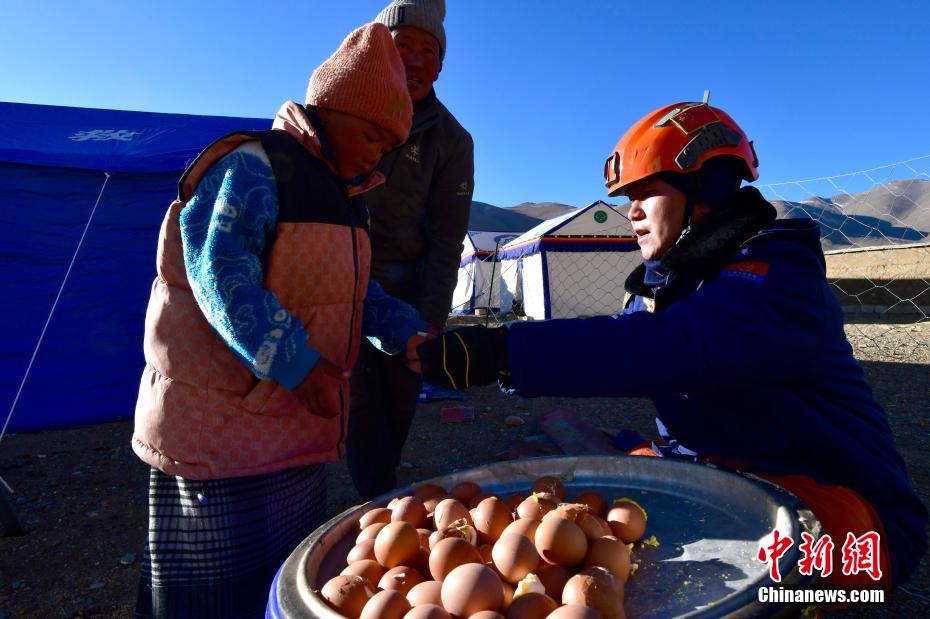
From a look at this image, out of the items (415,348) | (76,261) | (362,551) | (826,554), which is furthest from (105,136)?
(826,554)

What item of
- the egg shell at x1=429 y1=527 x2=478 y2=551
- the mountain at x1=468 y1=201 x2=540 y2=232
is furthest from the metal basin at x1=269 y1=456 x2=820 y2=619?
the mountain at x1=468 y1=201 x2=540 y2=232

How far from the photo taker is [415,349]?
1675 mm

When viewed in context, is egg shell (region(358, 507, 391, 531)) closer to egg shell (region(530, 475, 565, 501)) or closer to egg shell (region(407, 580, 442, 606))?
egg shell (region(407, 580, 442, 606))

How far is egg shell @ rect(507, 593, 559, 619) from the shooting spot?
97 cm

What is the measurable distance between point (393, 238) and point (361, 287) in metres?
1.06

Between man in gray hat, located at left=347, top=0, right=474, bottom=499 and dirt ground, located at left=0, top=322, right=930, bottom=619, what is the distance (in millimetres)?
1067

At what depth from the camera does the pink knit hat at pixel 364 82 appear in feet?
5.27

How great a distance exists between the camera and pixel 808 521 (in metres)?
1.08

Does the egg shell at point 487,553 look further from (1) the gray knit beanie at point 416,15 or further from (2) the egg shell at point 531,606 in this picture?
(1) the gray knit beanie at point 416,15

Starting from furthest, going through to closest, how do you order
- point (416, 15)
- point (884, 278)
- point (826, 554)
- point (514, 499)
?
point (884, 278) < point (416, 15) < point (514, 499) < point (826, 554)

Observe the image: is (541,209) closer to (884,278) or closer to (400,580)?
(884,278)

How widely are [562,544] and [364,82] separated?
1.30 meters

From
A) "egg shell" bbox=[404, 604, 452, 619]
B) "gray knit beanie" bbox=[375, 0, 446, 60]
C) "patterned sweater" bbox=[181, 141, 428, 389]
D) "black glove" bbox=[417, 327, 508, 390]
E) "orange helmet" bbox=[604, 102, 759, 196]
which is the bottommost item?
"egg shell" bbox=[404, 604, 452, 619]

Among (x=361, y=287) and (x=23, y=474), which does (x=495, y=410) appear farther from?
(x=361, y=287)
